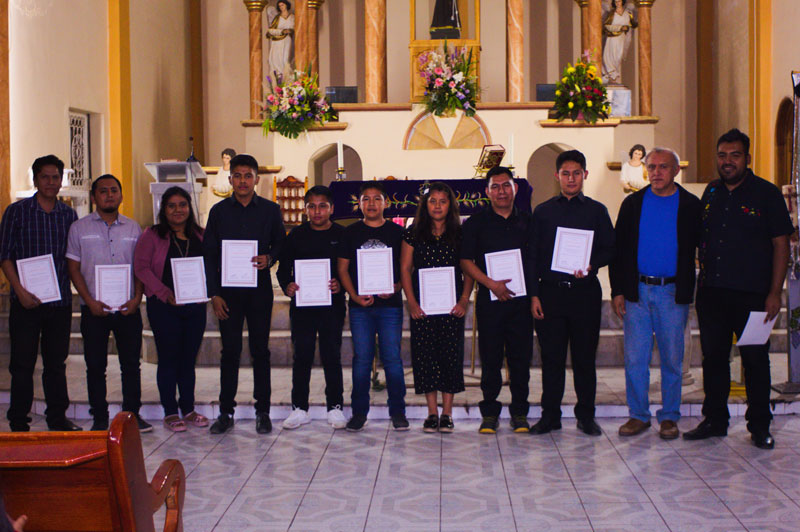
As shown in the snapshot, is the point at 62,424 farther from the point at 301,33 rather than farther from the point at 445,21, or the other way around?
the point at 301,33

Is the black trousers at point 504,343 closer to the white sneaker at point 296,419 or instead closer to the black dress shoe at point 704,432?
the black dress shoe at point 704,432

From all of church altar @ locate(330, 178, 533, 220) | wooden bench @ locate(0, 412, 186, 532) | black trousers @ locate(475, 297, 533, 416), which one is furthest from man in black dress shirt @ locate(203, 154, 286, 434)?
wooden bench @ locate(0, 412, 186, 532)

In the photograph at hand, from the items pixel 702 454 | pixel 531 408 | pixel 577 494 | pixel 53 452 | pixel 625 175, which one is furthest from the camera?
pixel 625 175

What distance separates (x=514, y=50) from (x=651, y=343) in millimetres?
7991

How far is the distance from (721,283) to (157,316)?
3065 millimetres

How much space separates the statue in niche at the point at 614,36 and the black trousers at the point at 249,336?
9490 millimetres

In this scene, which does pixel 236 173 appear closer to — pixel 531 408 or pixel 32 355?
pixel 32 355

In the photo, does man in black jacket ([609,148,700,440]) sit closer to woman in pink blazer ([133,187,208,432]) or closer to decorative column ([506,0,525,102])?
woman in pink blazer ([133,187,208,432])

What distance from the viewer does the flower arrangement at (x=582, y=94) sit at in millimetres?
10578

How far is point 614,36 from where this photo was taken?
42.5ft

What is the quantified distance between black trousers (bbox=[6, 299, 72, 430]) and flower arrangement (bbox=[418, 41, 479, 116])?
21.0ft

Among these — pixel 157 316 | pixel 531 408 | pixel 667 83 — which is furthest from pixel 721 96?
pixel 157 316

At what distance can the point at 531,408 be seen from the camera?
515cm

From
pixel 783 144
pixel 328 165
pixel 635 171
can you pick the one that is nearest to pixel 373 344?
pixel 635 171
